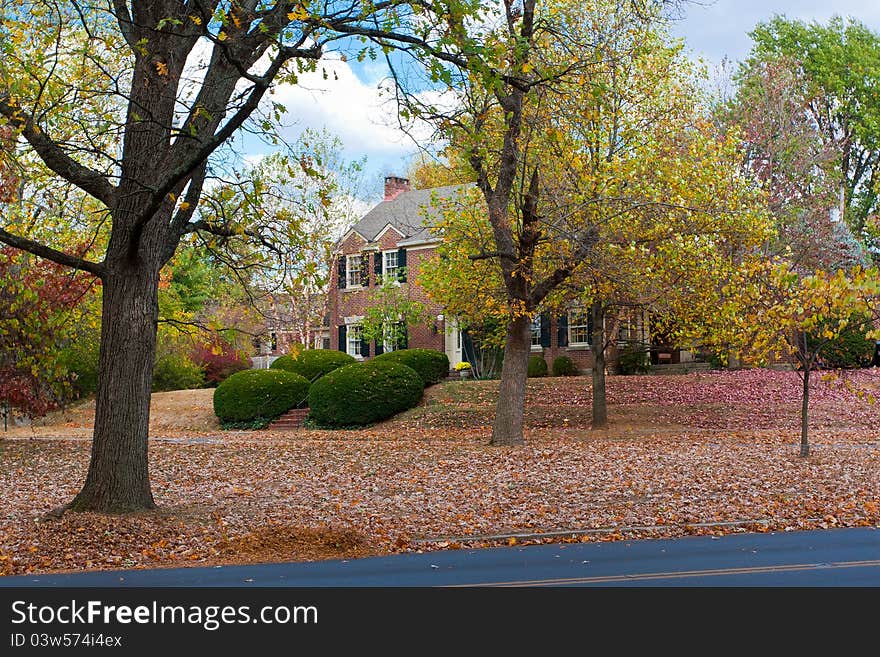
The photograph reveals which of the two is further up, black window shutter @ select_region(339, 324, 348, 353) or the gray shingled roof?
the gray shingled roof

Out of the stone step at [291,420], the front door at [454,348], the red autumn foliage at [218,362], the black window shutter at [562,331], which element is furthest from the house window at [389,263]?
the stone step at [291,420]

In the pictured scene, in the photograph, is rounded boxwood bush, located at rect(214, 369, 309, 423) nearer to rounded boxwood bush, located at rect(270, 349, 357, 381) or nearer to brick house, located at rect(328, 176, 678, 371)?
rounded boxwood bush, located at rect(270, 349, 357, 381)

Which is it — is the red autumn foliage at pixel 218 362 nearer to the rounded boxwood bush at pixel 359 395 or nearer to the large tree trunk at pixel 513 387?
the rounded boxwood bush at pixel 359 395

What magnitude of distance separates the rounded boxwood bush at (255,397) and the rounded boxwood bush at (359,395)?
3.77 ft

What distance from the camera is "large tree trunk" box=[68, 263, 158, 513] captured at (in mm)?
10711

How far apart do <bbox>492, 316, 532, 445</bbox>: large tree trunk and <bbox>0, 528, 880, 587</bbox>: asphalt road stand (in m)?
8.60

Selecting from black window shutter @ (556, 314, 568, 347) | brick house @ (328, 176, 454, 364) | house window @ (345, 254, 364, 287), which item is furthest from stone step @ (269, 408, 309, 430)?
house window @ (345, 254, 364, 287)

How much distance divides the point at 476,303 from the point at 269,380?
319 inches

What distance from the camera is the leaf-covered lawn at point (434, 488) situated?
10289 millimetres

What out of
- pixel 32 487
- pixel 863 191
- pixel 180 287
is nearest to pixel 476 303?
pixel 32 487

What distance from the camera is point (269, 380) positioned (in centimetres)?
2758

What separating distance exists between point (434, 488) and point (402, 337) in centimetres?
2347
